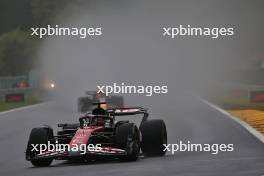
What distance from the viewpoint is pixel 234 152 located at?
53.1 ft

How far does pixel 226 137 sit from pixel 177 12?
205ft

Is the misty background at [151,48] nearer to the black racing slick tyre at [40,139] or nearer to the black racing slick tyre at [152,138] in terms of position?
the black racing slick tyre at [152,138]

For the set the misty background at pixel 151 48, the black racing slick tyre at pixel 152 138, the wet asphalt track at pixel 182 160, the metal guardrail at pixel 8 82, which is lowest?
the wet asphalt track at pixel 182 160

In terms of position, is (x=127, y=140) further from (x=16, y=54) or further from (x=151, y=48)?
(x=16, y=54)

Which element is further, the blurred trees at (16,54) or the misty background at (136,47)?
the blurred trees at (16,54)

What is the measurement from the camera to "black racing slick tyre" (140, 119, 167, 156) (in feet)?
51.3

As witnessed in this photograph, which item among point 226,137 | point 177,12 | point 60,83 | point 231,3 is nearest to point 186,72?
point 177,12

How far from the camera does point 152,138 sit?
15.7 meters

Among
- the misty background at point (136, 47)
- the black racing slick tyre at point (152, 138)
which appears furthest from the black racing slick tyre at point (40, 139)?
the misty background at point (136, 47)

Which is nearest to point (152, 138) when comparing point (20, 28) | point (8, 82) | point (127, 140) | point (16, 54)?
point (127, 140)

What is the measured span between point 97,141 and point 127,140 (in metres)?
0.79

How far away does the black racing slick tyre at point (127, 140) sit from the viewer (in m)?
14.5

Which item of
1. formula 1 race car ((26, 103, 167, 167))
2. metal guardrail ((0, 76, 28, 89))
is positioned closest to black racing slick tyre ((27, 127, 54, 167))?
→ formula 1 race car ((26, 103, 167, 167))

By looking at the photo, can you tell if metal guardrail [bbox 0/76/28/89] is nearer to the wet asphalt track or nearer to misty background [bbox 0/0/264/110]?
misty background [bbox 0/0/264/110]
